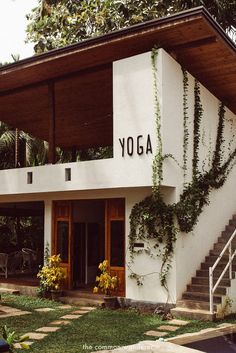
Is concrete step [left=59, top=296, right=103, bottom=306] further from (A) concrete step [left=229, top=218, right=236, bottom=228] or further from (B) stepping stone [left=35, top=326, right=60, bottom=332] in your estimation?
(A) concrete step [left=229, top=218, right=236, bottom=228]

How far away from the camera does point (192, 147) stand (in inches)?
444

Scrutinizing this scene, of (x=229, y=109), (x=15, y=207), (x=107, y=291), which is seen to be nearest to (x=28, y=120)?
(x=15, y=207)

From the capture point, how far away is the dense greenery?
17797 millimetres

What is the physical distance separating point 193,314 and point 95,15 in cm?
1312

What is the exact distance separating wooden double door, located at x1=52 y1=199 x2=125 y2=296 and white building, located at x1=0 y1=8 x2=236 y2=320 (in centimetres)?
3

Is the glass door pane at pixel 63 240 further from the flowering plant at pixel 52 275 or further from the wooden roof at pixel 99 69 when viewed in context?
the wooden roof at pixel 99 69

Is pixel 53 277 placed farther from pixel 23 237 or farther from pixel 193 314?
pixel 23 237

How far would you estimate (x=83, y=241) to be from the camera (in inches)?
546

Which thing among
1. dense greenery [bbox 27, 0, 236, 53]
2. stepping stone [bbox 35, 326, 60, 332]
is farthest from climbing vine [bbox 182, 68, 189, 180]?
dense greenery [bbox 27, 0, 236, 53]

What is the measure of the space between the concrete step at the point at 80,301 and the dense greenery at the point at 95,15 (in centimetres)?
1101

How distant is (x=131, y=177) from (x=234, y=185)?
4.95 meters

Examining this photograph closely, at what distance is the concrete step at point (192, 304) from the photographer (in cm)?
956

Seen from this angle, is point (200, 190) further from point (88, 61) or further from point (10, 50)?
point (10, 50)

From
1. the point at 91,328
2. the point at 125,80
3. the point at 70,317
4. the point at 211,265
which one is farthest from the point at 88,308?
the point at 125,80
